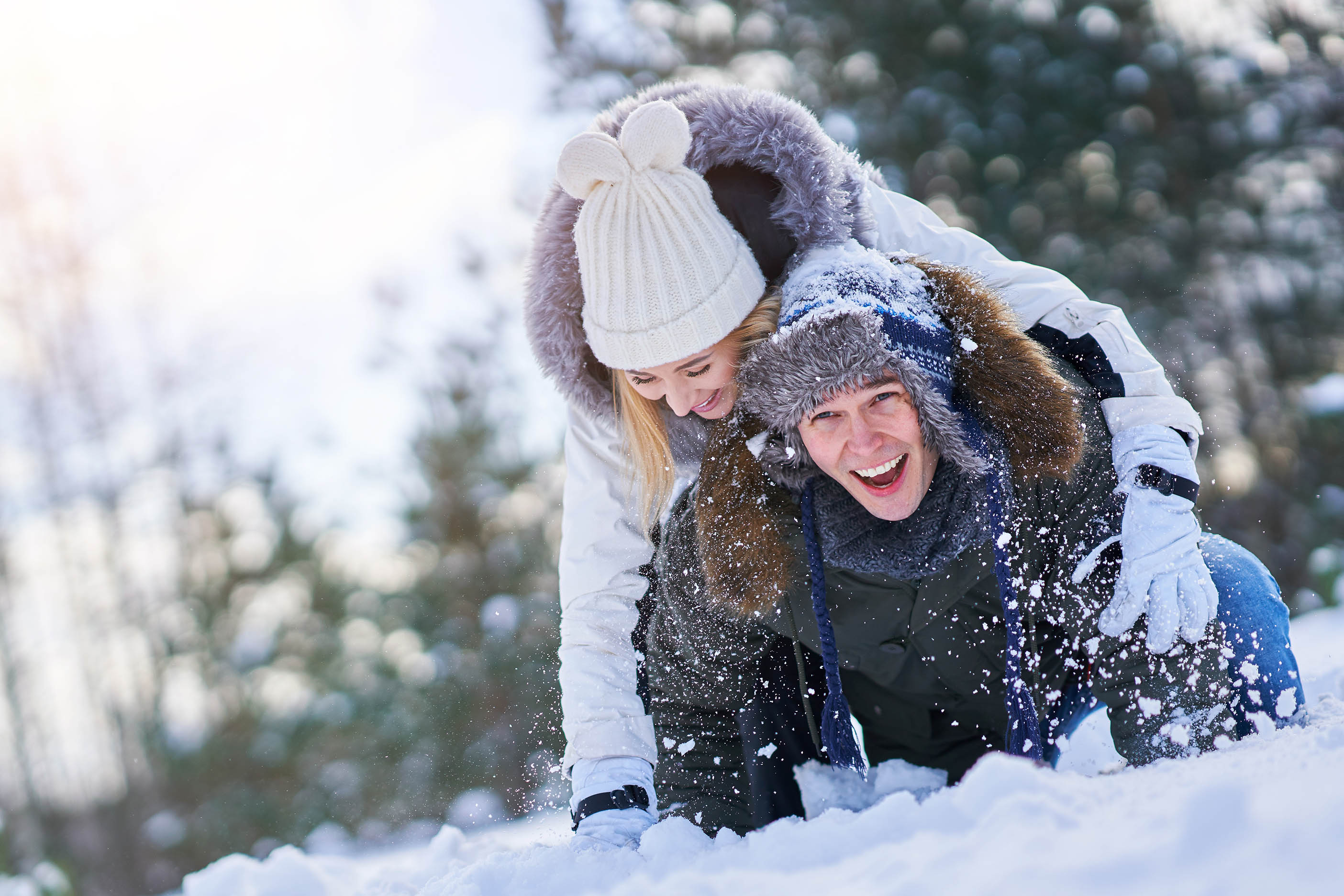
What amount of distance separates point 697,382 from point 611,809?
848mm

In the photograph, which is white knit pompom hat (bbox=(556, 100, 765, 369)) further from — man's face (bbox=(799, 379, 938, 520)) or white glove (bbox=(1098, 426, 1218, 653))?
white glove (bbox=(1098, 426, 1218, 653))

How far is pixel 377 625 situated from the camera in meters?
7.28

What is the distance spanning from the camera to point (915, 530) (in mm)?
1935

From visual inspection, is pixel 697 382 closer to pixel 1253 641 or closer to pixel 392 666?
pixel 1253 641

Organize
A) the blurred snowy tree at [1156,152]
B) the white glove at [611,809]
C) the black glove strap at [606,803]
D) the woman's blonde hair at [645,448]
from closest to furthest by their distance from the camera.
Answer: the white glove at [611,809] < the black glove strap at [606,803] < the woman's blonde hair at [645,448] < the blurred snowy tree at [1156,152]

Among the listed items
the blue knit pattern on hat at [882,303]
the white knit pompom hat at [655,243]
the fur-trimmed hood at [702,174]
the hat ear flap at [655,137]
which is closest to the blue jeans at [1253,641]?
the blue knit pattern on hat at [882,303]

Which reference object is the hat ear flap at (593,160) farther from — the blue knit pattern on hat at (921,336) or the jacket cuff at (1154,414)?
the jacket cuff at (1154,414)

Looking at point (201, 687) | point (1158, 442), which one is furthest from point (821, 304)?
point (201, 687)

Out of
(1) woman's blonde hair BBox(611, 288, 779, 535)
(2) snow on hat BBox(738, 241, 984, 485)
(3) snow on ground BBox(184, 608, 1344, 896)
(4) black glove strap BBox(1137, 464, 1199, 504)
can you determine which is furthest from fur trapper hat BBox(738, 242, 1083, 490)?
(3) snow on ground BBox(184, 608, 1344, 896)

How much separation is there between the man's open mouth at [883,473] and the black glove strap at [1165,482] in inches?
16.0

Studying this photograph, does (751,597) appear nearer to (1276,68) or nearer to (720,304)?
(720,304)

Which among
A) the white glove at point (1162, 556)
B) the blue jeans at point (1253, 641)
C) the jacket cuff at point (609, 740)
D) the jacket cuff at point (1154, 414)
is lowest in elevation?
the jacket cuff at point (609, 740)

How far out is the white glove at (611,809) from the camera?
1.86 metres

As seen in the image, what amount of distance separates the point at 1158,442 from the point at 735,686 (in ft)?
3.29
